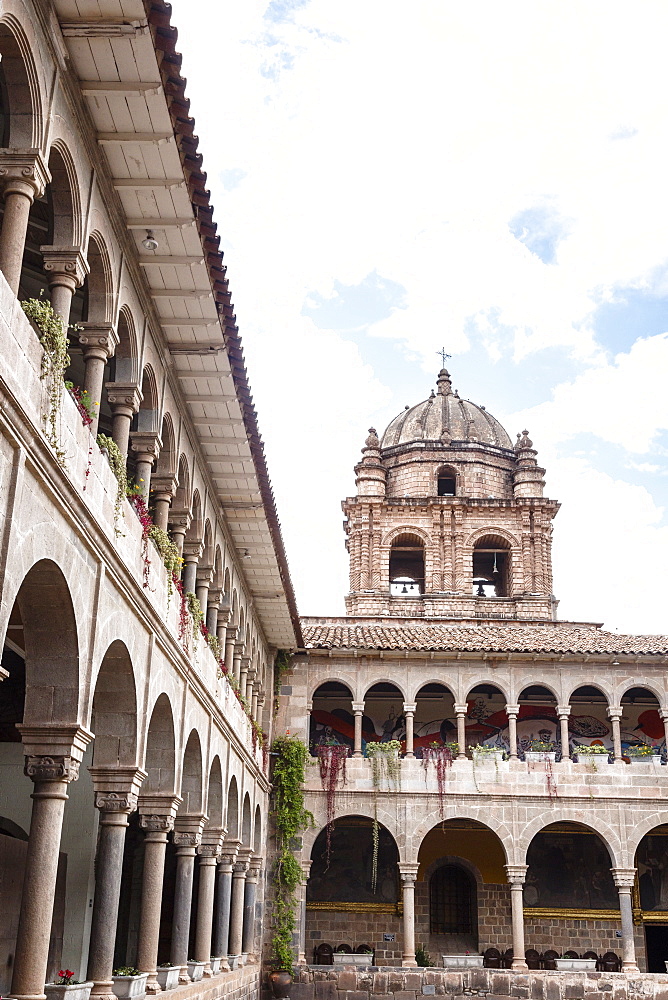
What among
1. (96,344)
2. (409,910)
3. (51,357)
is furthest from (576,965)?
(51,357)

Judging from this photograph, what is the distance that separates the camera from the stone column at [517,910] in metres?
27.7

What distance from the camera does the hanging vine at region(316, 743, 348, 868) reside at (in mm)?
29234

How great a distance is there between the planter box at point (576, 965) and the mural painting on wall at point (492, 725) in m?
5.76

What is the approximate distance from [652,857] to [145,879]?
2020cm

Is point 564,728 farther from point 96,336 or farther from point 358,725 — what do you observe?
point 96,336

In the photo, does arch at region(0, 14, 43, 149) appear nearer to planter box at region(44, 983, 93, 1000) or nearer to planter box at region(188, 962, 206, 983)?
planter box at region(44, 983, 93, 1000)

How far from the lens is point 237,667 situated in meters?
23.9

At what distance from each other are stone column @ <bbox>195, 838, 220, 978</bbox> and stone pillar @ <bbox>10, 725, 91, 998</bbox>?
10.8 m

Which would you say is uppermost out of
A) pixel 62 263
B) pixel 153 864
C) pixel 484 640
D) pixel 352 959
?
pixel 484 640

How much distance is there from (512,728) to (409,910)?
5.41m

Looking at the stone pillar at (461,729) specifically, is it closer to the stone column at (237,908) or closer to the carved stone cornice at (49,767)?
the stone column at (237,908)

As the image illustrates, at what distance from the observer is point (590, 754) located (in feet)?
97.2

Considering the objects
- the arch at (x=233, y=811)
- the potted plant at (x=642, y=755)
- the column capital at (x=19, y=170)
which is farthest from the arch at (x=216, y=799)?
the column capital at (x=19, y=170)

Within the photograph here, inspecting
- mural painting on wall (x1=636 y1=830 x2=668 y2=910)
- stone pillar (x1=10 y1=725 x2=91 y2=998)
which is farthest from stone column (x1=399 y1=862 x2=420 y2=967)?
stone pillar (x1=10 y1=725 x2=91 y2=998)
